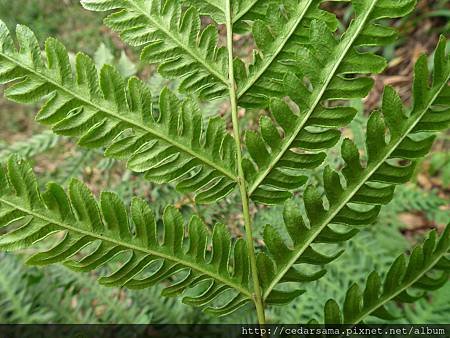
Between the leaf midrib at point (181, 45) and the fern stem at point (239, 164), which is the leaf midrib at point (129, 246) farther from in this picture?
the leaf midrib at point (181, 45)

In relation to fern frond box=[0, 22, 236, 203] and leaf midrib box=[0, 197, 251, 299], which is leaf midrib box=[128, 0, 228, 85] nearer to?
Answer: fern frond box=[0, 22, 236, 203]

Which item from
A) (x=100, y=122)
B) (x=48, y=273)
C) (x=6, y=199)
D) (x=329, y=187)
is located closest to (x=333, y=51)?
(x=329, y=187)

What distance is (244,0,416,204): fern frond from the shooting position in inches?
21.6

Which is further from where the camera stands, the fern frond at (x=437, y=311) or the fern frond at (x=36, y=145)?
the fern frond at (x=36, y=145)

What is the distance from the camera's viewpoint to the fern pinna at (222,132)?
0.56m

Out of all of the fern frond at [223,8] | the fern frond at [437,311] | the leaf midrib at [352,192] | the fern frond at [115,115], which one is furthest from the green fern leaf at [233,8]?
the fern frond at [437,311]

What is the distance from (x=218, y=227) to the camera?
0.61 m

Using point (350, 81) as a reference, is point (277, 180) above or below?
below

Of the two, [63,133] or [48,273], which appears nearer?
[63,133]

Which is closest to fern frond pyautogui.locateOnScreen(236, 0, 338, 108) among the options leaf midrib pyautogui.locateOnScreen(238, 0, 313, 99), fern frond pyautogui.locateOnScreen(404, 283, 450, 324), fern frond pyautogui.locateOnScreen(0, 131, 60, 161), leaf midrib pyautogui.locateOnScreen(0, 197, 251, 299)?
leaf midrib pyautogui.locateOnScreen(238, 0, 313, 99)

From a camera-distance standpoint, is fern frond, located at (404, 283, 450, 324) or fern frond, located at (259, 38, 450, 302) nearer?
fern frond, located at (259, 38, 450, 302)

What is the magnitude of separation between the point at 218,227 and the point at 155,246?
0.09 m

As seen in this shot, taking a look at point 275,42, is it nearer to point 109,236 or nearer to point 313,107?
point 313,107

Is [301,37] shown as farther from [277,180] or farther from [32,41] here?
[32,41]
